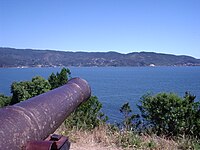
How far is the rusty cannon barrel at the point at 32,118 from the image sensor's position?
2.03 m

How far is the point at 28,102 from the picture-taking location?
274 centimetres

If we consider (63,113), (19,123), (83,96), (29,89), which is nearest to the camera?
(19,123)

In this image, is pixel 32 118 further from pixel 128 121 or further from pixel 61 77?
pixel 61 77

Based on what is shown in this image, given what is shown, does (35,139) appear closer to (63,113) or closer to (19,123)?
(19,123)

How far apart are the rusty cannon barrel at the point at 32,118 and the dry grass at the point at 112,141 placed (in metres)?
1.85

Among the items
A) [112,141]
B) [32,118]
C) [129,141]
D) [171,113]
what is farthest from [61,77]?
[32,118]

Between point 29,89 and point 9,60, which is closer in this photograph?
point 29,89

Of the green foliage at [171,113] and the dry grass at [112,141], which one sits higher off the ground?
the dry grass at [112,141]

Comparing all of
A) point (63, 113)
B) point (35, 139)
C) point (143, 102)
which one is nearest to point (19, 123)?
point (35, 139)

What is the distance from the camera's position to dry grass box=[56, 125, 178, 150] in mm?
5266

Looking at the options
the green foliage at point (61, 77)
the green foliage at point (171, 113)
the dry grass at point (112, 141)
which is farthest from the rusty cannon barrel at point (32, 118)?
the green foliage at point (61, 77)

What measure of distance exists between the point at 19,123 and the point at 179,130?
8676mm

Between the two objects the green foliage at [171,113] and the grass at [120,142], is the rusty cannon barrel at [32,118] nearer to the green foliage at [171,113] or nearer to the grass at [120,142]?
the grass at [120,142]

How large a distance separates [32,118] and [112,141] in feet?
10.8
